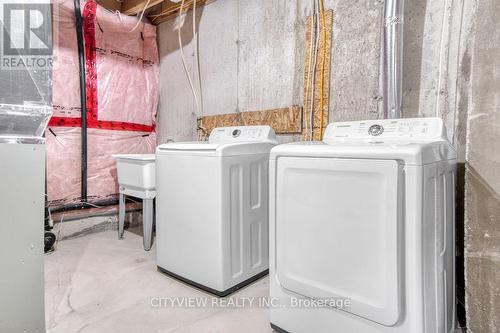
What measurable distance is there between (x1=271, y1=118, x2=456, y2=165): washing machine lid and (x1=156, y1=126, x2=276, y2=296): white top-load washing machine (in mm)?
422

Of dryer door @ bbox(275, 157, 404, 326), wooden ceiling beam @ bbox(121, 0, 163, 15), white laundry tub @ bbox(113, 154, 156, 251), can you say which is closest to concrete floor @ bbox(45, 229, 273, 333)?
white laundry tub @ bbox(113, 154, 156, 251)

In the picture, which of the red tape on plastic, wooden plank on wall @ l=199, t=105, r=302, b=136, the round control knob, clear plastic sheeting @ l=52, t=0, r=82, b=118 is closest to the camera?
the round control knob

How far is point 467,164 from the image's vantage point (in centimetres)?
125

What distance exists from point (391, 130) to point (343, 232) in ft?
1.91

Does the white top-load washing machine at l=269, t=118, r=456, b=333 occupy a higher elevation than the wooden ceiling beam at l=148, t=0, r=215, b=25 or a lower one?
lower

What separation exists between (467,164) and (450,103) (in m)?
A: 0.49

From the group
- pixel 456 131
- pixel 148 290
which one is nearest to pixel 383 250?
pixel 456 131

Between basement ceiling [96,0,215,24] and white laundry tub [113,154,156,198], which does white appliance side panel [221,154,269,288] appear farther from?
basement ceiling [96,0,215,24]

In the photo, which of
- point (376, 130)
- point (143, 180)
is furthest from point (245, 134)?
point (376, 130)

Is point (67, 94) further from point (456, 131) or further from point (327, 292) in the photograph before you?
point (456, 131)

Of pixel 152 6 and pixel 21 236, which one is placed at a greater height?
pixel 152 6

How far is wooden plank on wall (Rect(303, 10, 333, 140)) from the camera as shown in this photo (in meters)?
2.04

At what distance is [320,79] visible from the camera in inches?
81.5

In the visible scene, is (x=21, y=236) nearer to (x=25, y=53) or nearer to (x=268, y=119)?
(x=25, y=53)
